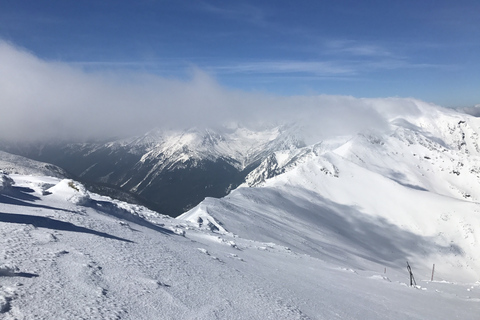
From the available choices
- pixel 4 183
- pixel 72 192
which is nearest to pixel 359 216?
pixel 72 192

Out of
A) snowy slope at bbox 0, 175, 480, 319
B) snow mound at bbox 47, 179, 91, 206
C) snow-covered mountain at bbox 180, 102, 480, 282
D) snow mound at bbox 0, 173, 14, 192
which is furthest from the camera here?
snow-covered mountain at bbox 180, 102, 480, 282

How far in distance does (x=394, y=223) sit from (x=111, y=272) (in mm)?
116458

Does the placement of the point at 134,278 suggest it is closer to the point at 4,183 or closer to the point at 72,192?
the point at 72,192

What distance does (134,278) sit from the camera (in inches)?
414

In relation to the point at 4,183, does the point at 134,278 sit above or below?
below

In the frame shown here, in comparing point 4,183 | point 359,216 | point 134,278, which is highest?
point 4,183

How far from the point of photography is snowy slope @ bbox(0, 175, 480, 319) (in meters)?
8.41

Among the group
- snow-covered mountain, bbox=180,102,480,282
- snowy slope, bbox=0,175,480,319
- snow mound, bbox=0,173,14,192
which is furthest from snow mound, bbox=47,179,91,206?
snow-covered mountain, bbox=180,102,480,282

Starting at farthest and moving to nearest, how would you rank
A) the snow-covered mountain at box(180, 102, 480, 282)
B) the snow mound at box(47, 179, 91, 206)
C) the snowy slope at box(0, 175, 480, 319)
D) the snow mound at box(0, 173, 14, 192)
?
the snow-covered mountain at box(180, 102, 480, 282)
the snow mound at box(47, 179, 91, 206)
the snow mound at box(0, 173, 14, 192)
the snowy slope at box(0, 175, 480, 319)

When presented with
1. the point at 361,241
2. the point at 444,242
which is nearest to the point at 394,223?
the point at 444,242

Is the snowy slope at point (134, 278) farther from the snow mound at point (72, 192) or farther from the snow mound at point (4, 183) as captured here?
the snow mound at point (4, 183)

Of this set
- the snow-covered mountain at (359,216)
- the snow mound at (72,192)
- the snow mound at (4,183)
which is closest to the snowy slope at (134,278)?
the snow mound at (72,192)

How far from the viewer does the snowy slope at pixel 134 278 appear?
27.6 feet

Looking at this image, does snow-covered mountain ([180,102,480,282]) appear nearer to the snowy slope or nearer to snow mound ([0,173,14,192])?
the snowy slope
